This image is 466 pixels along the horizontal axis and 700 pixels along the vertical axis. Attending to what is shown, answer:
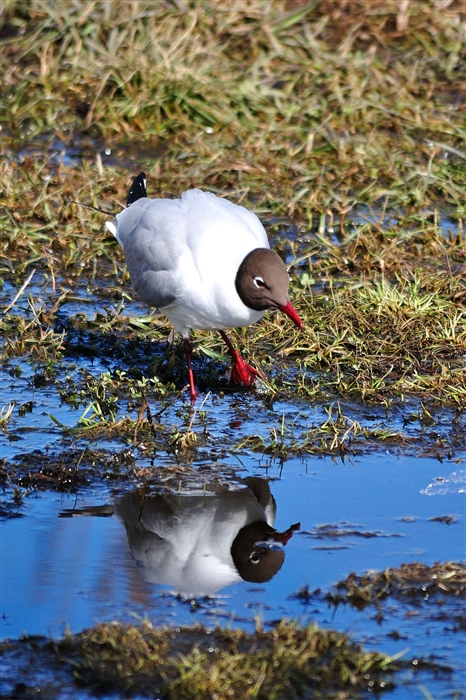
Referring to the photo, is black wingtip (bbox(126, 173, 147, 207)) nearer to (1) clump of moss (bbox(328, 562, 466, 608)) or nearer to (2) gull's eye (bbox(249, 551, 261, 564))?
(2) gull's eye (bbox(249, 551, 261, 564))

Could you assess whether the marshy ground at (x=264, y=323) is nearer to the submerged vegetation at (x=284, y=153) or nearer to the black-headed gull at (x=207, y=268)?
the submerged vegetation at (x=284, y=153)

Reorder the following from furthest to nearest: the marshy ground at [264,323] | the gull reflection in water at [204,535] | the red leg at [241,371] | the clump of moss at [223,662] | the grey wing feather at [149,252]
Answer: the red leg at [241,371], the grey wing feather at [149,252], the gull reflection in water at [204,535], the marshy ground at [264,323], the clump of moss at [223,662]

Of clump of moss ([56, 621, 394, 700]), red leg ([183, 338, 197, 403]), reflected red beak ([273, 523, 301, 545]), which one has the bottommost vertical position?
clump of moss ([56, 621, 394, 700])

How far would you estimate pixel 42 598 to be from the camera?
395 centimetres

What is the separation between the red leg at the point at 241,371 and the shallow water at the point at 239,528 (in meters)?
0.13

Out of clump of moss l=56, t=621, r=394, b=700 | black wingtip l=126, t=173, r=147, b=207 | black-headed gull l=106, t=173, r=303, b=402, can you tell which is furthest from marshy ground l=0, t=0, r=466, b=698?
black wingtip l=126, t=173, r=147, b=207

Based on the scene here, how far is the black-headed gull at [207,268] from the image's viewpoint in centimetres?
543

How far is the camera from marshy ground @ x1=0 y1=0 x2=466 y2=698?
3688 millimetres

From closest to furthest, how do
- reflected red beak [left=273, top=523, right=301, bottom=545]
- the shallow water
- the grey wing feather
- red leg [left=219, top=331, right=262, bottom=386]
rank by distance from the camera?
Answer: the shallow water → reflected red beak [left=273, top=523, right=301, bottom=545] → the grey wing feather → red leg [left=219, top=331, right=262, bottom=386]

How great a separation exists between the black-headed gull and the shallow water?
19.0 inches

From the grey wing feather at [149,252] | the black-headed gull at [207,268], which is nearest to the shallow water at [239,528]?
the black-headed gull at [207,268]

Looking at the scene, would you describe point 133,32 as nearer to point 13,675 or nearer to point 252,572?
point 252,572

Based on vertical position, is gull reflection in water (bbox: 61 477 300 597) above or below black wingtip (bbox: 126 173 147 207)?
below

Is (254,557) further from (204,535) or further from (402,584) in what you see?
(402,584)
